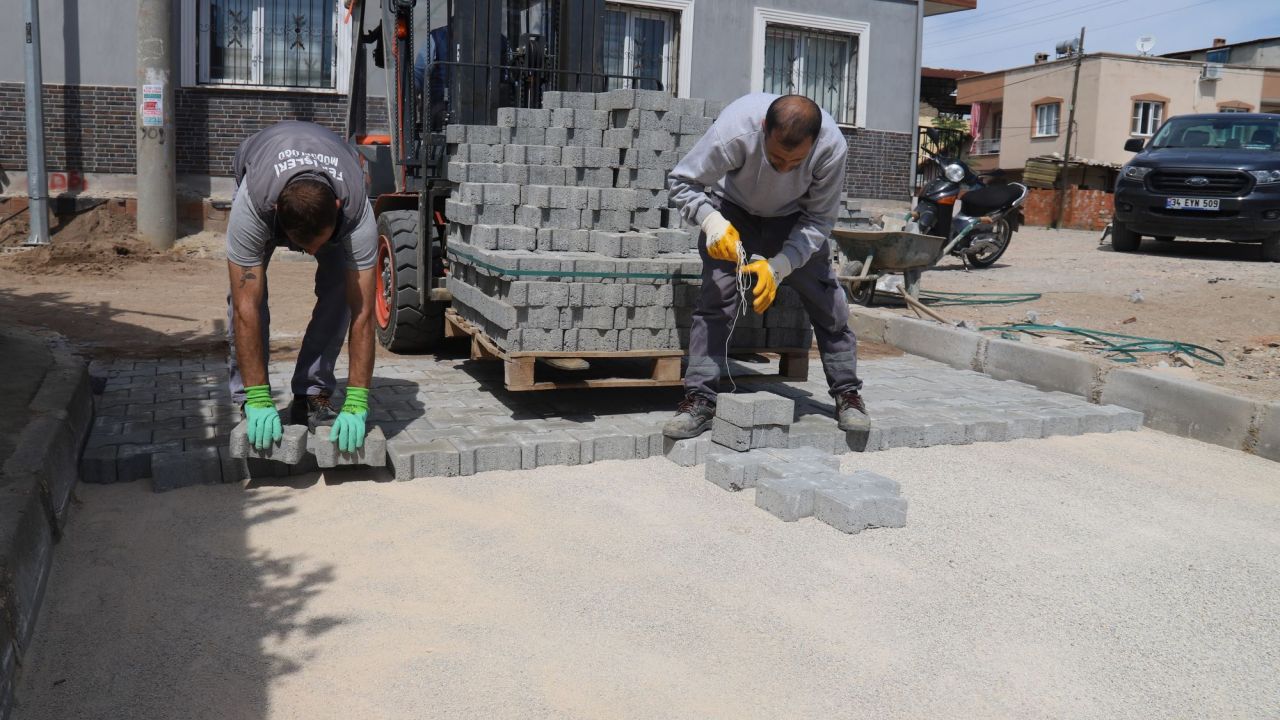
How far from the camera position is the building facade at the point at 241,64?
1241cm

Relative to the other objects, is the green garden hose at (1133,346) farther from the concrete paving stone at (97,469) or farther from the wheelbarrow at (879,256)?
the concrete paving stone at (97,469)

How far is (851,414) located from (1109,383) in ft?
7.40

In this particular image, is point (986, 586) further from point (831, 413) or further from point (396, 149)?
point (396, 149)

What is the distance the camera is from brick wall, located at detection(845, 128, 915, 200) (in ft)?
53.6

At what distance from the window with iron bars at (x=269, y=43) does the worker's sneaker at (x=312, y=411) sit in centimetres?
943

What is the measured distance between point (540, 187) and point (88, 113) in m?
9.66

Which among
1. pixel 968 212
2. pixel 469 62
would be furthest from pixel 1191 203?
pixel 469 62

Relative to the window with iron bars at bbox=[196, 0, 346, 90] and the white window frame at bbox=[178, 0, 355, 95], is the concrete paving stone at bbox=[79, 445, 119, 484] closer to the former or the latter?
the white window frame at bbox=[178, 0, 355, 95]

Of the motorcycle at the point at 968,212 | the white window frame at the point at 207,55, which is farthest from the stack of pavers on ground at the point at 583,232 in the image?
the white window frame at the point at 207,55

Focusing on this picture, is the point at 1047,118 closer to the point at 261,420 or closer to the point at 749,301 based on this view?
the point at 749,301

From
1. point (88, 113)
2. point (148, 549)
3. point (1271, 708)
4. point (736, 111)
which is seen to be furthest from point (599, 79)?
point (88, 113)

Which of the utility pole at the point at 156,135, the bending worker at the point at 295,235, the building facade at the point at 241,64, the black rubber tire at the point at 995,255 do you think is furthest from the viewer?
the black rubber tire at the point at 995,255

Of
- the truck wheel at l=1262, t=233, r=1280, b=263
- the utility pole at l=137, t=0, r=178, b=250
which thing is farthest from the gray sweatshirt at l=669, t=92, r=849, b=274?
the truck wheel at l=1262, t=233, r=1280, b=263

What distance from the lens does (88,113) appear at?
12.6 metres
